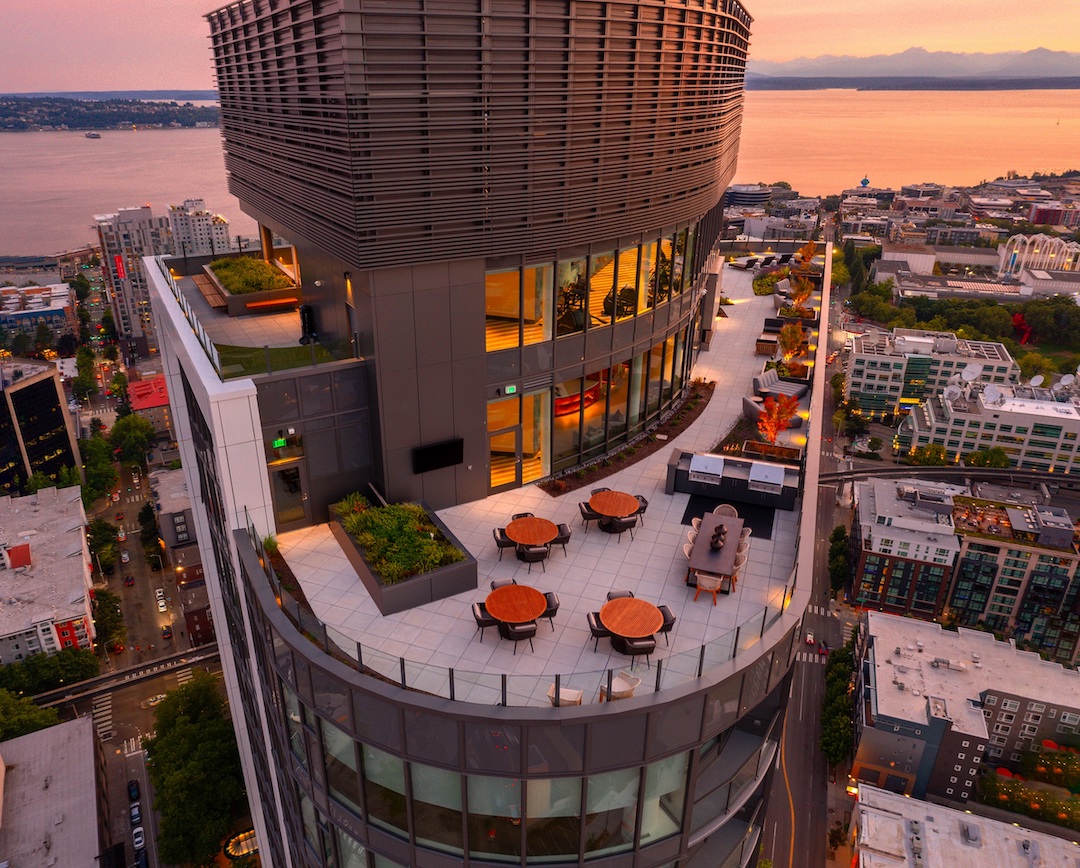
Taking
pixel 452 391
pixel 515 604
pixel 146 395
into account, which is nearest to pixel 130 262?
pixel 146 395

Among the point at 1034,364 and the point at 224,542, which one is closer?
the point at 224,542

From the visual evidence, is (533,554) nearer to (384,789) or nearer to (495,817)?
(384,789)

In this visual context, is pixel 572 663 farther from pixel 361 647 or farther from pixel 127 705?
pixel 127 705

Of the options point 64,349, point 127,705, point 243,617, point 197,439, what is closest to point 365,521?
point 243,617

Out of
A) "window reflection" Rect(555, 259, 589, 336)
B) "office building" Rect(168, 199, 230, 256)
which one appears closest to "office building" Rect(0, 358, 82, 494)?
"office building" Rect(168, 199, 230, 256)

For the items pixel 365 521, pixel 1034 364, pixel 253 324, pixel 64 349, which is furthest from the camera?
pixel 64 349

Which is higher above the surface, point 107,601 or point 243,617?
point 243,617

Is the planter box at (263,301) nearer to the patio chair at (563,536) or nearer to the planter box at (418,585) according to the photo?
the planter box at (418,585)
